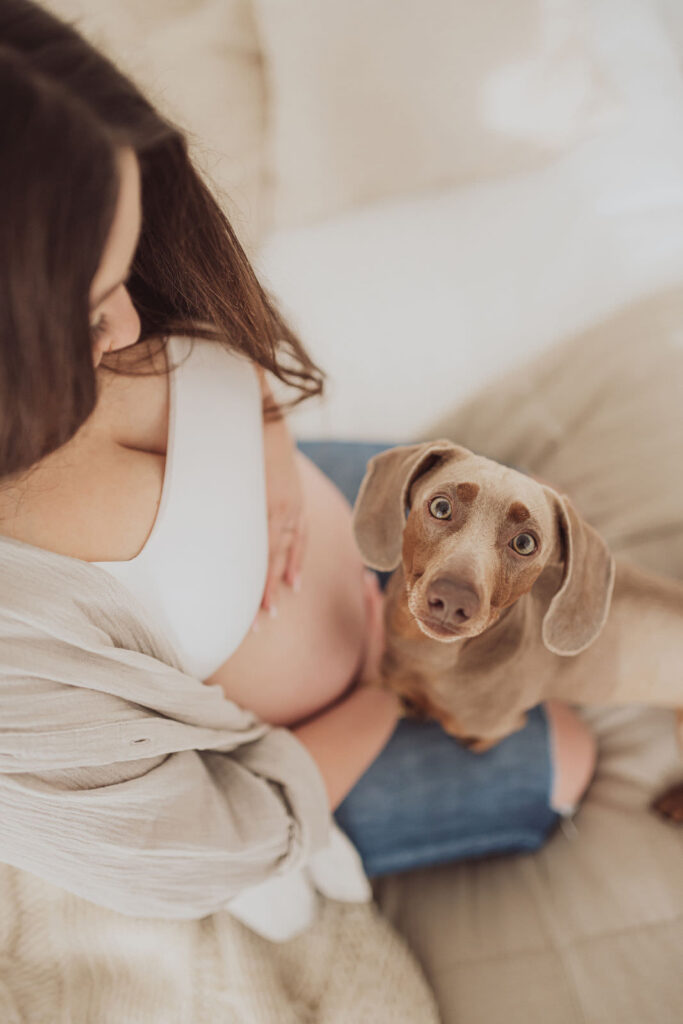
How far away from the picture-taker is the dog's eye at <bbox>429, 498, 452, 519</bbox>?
720 mm

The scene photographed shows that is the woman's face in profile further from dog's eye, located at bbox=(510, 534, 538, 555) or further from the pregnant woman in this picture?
dog's eye, located at bbox=(510, 534, 538, 555)

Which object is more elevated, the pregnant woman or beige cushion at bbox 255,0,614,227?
beige cushion at bbox 255,0,614,227

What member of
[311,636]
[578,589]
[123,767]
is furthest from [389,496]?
[123,767]

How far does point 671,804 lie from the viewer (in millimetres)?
1142

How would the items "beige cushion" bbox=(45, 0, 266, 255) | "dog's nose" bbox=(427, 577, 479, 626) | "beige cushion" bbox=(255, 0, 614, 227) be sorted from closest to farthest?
1. "dog's nose" bbox=(427, 577, 479, 626)
2. "beige cushion" bbox=(255, 0, 614, 227)
3. "beige cushion" bbox=(45, 0, 266, 255)

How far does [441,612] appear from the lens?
68 cm

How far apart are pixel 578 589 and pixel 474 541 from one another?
0.52 feet

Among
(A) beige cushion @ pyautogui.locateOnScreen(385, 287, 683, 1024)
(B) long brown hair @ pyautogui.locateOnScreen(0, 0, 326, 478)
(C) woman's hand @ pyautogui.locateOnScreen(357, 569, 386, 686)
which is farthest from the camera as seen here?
(C) woman's hand @ pyautogui.locateOnScreen(357, 569, 386, 686)

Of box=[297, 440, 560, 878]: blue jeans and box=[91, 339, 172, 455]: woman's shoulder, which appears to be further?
box=[297, 440, 560, 878]: blue jeans

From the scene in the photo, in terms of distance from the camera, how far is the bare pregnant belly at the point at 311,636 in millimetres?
1019

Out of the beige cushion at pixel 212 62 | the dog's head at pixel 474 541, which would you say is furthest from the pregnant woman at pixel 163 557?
the beige cushion at pixel 212 62

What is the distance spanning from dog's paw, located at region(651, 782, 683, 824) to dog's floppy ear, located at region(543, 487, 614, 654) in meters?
0.60

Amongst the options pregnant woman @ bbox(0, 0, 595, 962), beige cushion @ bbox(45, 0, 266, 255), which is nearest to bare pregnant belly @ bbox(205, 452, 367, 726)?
pregnant woman @ bbox(0, 0, 595, 962)

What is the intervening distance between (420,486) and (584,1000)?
33.6 inches
